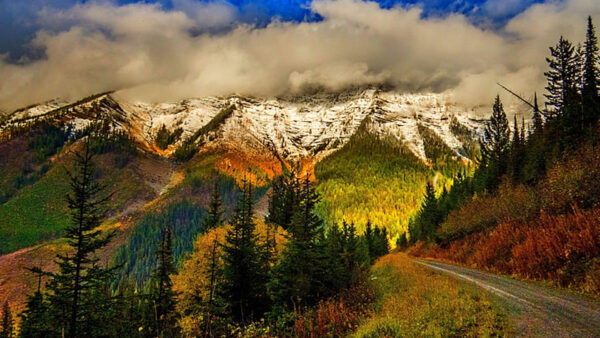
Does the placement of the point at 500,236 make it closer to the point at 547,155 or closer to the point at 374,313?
the point at 374,313

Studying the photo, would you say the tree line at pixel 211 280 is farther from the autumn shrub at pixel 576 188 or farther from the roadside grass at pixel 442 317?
the autumn shrub at pixel 576 188

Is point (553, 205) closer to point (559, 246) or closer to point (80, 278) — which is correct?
point (559, 246)

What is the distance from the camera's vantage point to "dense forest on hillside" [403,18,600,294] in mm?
11766

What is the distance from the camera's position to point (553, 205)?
17406mm

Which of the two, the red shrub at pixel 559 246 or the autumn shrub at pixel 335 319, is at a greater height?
the red shrub at pixel 559 246

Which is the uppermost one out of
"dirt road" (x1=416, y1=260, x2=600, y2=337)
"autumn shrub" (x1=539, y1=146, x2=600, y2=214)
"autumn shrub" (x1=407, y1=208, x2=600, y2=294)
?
"autumn shrub" (x1=539, y1=146, x2=600, y2=214)

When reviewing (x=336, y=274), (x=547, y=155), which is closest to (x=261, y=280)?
(x=336, y=274)

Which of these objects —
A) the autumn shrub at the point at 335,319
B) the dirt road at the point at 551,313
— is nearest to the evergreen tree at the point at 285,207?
the autumn shrub at the point at 335,319

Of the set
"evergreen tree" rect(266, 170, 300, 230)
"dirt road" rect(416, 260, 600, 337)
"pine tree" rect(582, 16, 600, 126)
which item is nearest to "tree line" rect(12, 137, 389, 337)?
"dirt road" rect(416, 260, 600, 337)

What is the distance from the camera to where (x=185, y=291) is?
3803cm

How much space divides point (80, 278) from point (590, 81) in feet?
179

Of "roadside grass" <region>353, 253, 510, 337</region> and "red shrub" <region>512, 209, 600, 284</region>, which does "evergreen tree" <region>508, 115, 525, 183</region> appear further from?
"roadside grass" <region>353, 253, 510, 337</region>

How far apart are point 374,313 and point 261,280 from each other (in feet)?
36.6

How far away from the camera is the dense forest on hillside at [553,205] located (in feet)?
38.6
